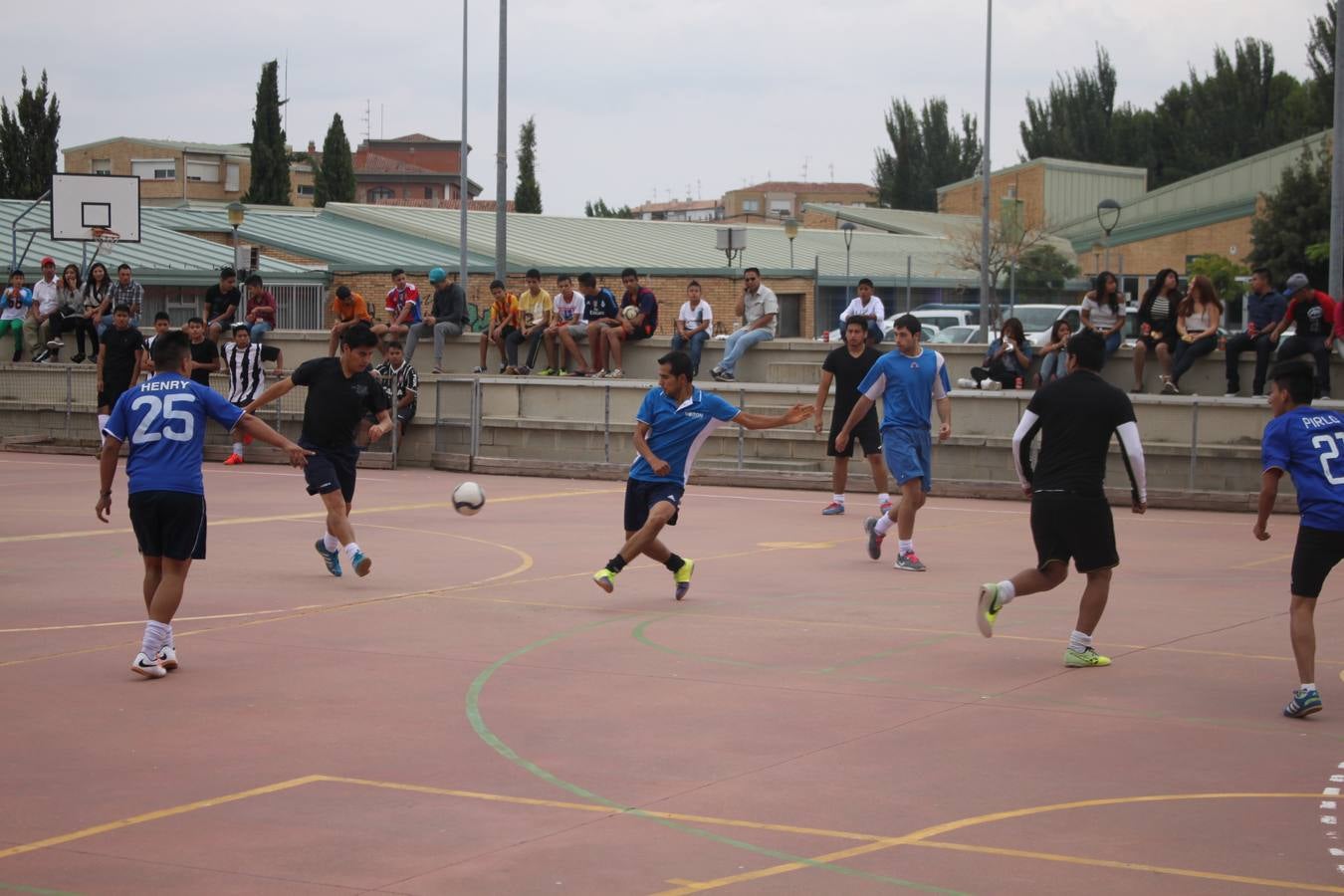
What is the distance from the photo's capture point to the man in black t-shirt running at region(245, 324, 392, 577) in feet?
43.2

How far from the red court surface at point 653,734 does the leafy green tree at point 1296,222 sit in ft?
131

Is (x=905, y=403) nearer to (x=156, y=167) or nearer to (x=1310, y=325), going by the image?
(x=1310, y=325)

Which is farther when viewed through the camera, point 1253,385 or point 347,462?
point 1253,385

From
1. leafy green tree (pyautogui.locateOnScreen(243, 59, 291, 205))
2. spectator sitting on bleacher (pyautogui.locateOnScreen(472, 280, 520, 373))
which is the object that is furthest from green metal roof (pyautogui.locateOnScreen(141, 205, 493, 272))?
spectator sitting on bleacher (pyautogui.locateOnScreen(472, 280, 520, 373))

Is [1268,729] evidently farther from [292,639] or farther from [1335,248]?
[1335,248]

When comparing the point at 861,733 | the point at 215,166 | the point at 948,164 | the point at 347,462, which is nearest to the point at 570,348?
the point at 347,462

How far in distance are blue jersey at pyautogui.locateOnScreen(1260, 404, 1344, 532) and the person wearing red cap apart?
24.8m

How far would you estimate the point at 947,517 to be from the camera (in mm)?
18594

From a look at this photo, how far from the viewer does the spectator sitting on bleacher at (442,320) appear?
26203 mm

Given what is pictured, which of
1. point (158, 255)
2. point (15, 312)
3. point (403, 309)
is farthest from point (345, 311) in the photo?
point (158, 255)

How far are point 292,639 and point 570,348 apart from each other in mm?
15161

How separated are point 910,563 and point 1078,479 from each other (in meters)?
4.37

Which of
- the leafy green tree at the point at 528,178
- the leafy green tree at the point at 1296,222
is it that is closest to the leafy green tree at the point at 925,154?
the leafy green tree at the point at 528,178

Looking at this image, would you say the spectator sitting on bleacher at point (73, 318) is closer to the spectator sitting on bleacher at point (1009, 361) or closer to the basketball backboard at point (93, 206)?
the basketball backboard at point (93, 206)
